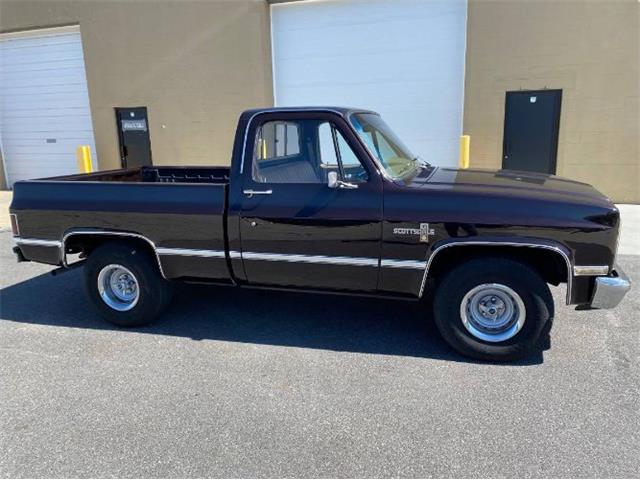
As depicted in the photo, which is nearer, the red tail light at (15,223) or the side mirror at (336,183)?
the side mirror at (336,183)

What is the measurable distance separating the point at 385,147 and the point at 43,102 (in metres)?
12.9

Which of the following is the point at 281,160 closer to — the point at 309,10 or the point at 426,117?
the point at 426,117

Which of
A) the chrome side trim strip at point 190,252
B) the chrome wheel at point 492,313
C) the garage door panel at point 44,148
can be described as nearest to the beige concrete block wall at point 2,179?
the garage door panel at point 44,148

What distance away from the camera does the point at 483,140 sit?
32.0 feet

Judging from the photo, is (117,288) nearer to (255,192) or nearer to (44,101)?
(255,192)

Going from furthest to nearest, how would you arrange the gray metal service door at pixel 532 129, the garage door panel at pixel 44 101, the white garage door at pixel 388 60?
the garage door panel at pixel 44 101, the white garage door at pixel 388 60, the gray metal service door at pixel 532 129

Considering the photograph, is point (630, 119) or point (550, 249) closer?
point (550, 249)

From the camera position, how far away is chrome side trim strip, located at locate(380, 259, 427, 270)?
11.5 feet

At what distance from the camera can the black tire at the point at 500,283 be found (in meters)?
3.41

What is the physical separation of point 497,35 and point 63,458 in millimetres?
9751

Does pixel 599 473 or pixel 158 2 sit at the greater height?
pixel 158 2

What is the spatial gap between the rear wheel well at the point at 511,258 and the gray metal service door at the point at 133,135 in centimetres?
1042

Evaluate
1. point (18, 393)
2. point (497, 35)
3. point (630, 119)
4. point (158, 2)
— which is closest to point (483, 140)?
point (497, 35)

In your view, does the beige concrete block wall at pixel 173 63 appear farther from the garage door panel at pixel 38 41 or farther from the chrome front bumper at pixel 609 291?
the chrome front bumper at pixel 609 291
